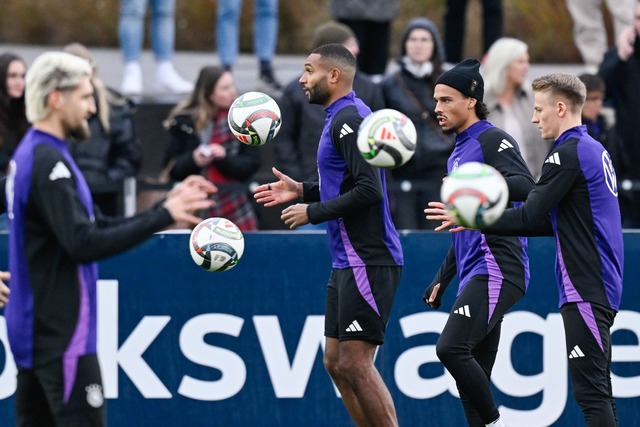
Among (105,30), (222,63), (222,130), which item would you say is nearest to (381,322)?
(222,130)

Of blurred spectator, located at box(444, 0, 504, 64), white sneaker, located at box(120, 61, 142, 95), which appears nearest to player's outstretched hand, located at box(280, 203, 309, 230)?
white sneaker, located at box(120, 61, 142, 95)

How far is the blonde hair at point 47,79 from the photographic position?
6.02m

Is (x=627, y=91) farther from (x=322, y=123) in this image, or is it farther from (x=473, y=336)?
(x=473, y=336)

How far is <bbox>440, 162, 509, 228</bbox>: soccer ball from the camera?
625 centimetres

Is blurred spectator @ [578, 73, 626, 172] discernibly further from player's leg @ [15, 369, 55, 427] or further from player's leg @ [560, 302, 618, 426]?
player's leg @ [15, 369, 55, 427]

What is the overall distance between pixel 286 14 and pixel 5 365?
11185mm

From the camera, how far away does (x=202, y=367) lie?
9.13 meters

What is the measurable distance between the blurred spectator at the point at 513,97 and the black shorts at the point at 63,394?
225 inches

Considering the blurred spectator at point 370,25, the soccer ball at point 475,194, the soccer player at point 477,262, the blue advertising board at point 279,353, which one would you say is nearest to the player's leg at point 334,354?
the soccer player at point 477,262

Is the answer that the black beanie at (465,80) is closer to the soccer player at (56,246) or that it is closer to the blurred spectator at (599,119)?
the soccer player at (56,246)

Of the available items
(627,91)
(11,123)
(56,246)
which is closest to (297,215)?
(56,246)

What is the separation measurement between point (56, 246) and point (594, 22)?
27.1ft

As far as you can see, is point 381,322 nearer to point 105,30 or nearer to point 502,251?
point 502,251

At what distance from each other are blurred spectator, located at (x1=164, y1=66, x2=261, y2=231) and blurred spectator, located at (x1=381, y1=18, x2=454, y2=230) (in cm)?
129
